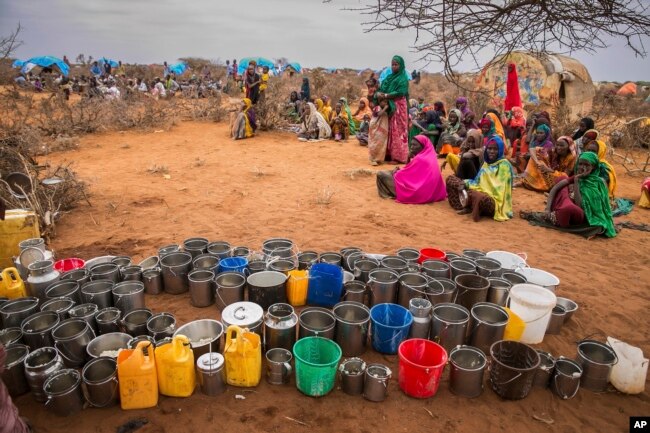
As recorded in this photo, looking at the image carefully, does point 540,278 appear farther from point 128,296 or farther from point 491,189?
point 128,296

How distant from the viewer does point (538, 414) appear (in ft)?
8.04

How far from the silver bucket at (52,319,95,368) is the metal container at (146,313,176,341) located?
352 millimetres

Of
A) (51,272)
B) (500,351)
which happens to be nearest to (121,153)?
(51,272)

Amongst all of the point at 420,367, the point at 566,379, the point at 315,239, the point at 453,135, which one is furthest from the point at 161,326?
the point at 453,135

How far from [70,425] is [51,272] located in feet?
4.84

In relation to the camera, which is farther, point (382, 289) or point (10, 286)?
point (382, 289)

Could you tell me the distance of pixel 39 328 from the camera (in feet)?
8.94

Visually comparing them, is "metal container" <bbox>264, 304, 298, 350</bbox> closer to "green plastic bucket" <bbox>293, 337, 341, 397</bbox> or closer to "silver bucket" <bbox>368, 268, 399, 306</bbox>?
"green plastic bucket" <bbox>293, 337, 341, 397</bbox>

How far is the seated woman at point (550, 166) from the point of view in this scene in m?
6.52

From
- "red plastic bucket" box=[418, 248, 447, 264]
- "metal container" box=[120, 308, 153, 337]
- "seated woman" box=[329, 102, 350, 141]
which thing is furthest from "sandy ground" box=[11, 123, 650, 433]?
"seated woman" box=[329, 102, 350, 141]

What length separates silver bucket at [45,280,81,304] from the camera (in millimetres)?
3086

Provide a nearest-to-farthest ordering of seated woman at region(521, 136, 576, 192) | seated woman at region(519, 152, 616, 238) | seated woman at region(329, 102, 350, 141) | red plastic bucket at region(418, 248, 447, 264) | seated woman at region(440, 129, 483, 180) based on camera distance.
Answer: red plastic bucket at region(418, 248, 447, 264)
seated woman at region(519, 152, 616, 238)
seated woman at region(440, 129, 483, 180)
seated woman at region(521, 136, 576, 192)
seated woman at region(329, 102, 350, 141)

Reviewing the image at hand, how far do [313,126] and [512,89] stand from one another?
5184mm

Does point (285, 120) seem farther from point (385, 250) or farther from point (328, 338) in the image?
point (328, 338)
